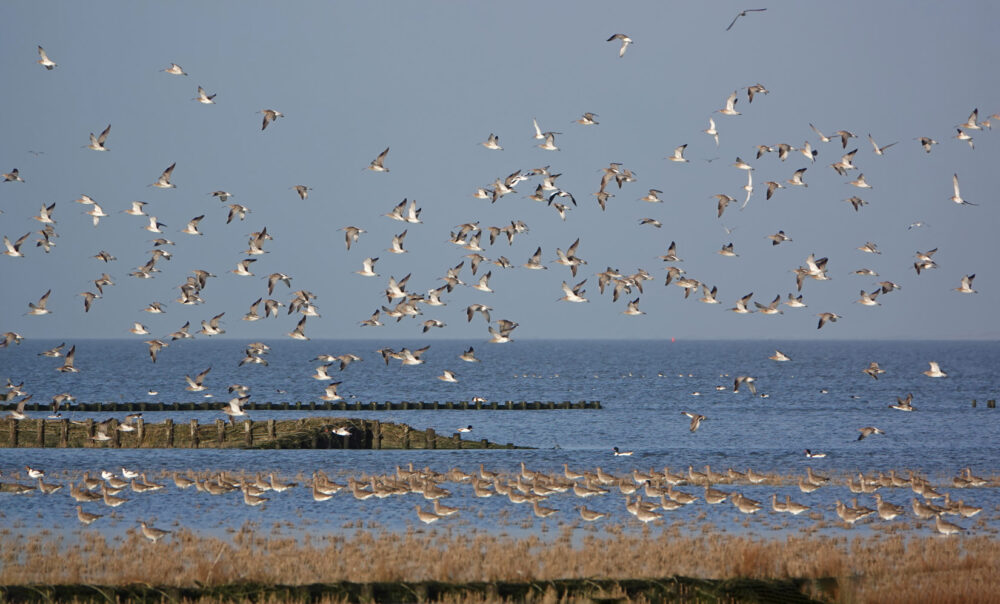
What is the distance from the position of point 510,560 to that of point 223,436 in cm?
3664

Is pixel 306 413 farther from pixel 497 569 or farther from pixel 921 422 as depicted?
pixel 497 569

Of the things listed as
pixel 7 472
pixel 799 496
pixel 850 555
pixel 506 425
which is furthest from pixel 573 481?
pixel 506 425

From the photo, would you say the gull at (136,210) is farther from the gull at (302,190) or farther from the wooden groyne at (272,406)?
the wooden groyne at (272,406)

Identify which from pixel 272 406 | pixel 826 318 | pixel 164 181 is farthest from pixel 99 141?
pixel 272 406

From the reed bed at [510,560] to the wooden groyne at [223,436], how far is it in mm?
27875

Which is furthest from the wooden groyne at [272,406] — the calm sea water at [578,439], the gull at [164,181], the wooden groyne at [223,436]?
the gull at [164,181]

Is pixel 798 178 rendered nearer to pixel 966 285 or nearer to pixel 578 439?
pixel 966 285

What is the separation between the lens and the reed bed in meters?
24.7

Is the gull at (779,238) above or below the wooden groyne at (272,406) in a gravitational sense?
above

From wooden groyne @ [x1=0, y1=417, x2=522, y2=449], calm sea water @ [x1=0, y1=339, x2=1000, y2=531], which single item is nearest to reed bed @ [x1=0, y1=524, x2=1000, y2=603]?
calm sea water @ [x1=0, y1=339, x2=1000, y2=531]

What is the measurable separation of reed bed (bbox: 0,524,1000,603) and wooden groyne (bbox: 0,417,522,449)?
91.5 feet

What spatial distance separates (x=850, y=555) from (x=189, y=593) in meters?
15.3

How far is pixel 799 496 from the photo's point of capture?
44125 millimetres

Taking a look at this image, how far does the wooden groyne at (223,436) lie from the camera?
61469mm
